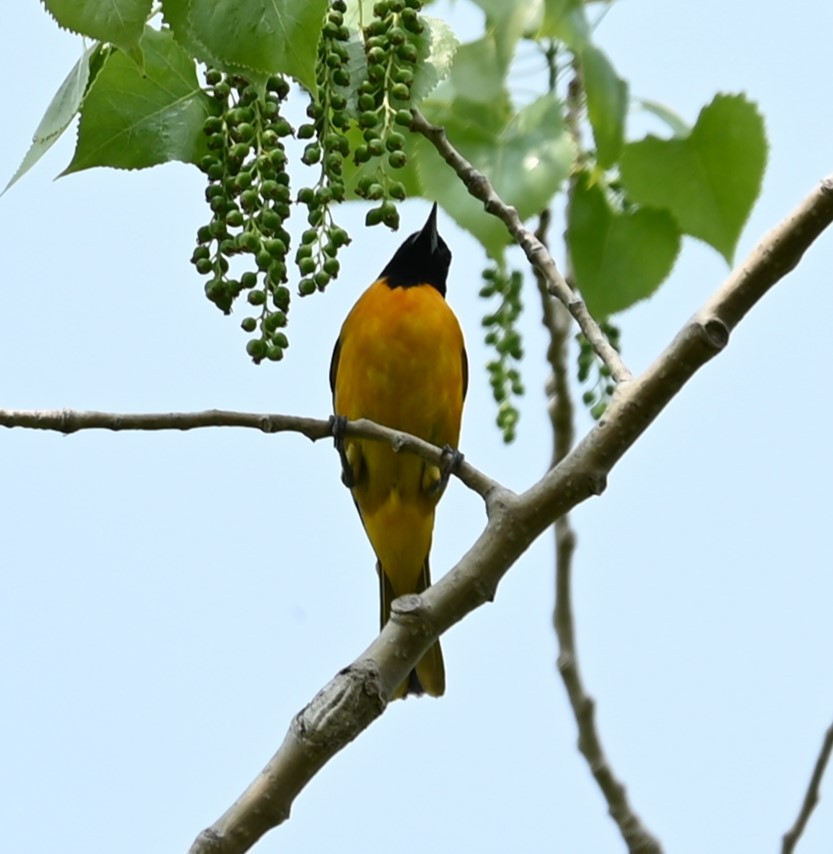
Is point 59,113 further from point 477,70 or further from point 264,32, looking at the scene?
point 477,70

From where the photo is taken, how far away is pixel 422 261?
5250 millimetres

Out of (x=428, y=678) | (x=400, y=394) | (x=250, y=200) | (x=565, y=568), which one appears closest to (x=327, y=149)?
(x=250, y=200)

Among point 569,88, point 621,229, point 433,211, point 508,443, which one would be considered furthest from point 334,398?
point 621,229

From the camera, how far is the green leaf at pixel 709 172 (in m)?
2.12

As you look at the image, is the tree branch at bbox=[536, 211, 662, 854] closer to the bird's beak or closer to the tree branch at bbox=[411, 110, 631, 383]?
the tree branch at bbox=[411, 110, 631, 383]

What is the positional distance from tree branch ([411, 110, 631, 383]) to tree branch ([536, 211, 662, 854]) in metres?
0.34

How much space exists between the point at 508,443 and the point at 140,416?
3.99 ft

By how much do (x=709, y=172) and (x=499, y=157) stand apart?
374mm

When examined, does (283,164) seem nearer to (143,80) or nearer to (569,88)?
(143,80)

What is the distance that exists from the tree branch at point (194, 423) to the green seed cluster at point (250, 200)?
111mm

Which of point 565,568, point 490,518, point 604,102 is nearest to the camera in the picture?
point 490,518

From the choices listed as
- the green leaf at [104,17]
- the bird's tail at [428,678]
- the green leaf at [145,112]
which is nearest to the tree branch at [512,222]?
the green leaf at [145,112]

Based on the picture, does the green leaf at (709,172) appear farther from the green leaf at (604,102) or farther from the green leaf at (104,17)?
the green leaf at (104,17)

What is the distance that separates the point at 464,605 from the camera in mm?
1964
